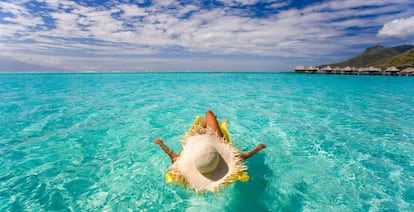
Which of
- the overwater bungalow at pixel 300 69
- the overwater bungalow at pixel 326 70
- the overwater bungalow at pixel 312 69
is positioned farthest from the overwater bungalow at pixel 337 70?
the overwater bungalow at pixel 300 69

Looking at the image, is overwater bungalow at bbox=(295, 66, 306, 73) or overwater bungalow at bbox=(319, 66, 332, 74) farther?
overwater bungalow at bbox=(295, 66, 306, 73)

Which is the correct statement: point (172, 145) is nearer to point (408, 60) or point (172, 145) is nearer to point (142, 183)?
point (142, 183)

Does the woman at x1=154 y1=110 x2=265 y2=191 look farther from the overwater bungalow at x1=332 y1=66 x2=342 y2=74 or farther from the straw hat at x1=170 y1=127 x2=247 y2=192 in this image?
the overwater bungalow at x1=332 y1=66 x2=342 y2=74

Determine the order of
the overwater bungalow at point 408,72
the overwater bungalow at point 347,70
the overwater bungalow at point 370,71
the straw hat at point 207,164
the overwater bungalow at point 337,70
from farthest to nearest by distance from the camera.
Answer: the overwater bungalow at point 337,70 → the overwater bungalow at point 347,70 → the overwater bungalow at point 370,71 → the overwater bungalow at point 408,72 → the straw hat at point 207,164

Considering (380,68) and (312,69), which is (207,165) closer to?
(312,69)

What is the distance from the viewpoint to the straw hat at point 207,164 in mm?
1983

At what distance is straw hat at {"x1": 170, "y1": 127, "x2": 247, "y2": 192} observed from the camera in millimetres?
1983

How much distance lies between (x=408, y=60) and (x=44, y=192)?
245 feet

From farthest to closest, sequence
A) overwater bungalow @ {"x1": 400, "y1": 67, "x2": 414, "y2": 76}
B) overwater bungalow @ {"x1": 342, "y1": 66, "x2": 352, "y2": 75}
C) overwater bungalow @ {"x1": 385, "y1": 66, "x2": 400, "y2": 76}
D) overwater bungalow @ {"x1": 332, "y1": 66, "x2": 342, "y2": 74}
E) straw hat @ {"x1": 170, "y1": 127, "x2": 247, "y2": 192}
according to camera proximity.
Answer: overwater bungalow @ {"x1": 332, "y1": 66, "x2": 342, "y2": 74} → overwater bungalow @ {"x1": 342, "y1": 66, "x2": 352, "y2": 75} → overwater bungalow @ {"x1": 385, "y1": 66, "x2": 400, "y2": 76} → overwater bungalow @ {"x1": 400, "y1": 67, "x2": 414, "y2": 76} → straw hat @ {"x1": 170, "y1": 127, "x2": 247, "y2": 192}

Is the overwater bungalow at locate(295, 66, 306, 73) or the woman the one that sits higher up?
the overwater bungalow at locate(295, 66, 306, 73)

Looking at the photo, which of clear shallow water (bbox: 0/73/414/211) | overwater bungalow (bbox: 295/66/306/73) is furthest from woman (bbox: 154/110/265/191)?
overwater bungalow (bbox: 295/66/306/73)

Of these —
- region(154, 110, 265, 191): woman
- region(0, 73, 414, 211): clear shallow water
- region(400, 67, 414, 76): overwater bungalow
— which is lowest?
region(0, 73, 414, 211): clear shallow water

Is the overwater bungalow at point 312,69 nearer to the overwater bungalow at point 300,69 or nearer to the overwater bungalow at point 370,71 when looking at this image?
the overwater bungalow at point 300,69

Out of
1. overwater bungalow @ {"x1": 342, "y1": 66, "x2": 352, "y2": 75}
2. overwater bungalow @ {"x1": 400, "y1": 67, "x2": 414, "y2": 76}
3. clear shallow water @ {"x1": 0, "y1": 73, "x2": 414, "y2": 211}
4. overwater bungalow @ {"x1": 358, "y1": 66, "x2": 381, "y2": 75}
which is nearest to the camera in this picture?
clear shallow water @ {"x1": 0, "y1": 73, "x2": 414, "y2": 211}
